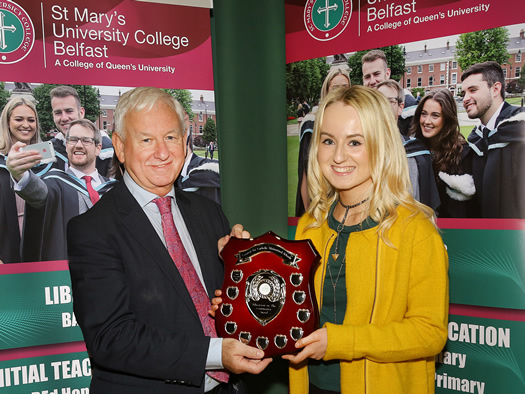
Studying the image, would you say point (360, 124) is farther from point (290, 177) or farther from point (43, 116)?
point (43, 116)

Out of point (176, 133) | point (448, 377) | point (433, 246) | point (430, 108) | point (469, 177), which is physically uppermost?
point (430, 108)

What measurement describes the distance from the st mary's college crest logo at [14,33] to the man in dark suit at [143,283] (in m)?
1.37

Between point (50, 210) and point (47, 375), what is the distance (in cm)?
105

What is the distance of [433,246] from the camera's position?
5.50ft

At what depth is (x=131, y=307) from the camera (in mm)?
1722

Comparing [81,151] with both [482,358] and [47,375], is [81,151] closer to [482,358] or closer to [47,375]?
[47,375]

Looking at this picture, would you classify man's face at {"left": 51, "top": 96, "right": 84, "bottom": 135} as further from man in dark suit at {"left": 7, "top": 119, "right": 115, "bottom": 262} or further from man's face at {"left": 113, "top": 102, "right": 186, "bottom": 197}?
man's face at {"left": 113, "top": 102, "right": 186, "bottom": 197}

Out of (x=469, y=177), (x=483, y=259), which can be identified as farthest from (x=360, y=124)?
(x=483, y=259)

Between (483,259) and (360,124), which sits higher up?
A: (360,124)

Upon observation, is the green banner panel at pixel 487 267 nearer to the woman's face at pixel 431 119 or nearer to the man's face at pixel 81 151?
the woman's face at pixel 431 119

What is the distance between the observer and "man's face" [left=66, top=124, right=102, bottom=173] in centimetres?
288

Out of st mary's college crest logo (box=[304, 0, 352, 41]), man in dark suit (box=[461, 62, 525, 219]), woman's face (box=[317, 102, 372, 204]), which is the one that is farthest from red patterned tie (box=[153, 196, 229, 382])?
st mary's college crest logo (box=[304, 0, 352, 41])

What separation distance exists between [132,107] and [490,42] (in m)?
2.07

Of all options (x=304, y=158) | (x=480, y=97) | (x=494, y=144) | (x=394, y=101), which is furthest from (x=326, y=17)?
(x=494, y=144)
